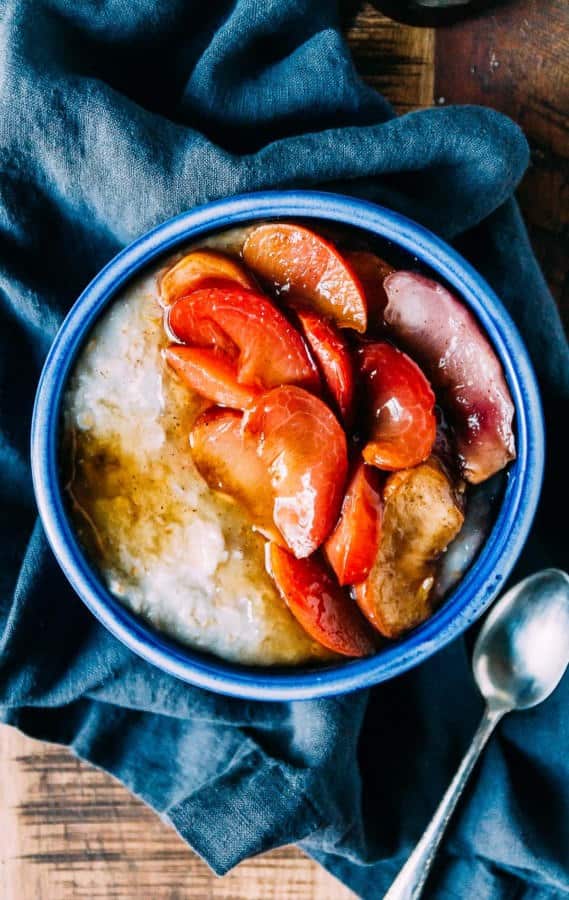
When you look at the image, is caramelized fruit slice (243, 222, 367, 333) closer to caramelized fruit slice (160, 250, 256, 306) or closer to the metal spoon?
caramelized fruit slice (160, 250, 256, 306)

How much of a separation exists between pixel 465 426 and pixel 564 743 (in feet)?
1.84

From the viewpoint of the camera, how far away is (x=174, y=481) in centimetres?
121

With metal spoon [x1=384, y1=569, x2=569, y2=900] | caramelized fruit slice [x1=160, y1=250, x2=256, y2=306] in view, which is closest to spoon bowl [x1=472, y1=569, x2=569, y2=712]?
metal spoon [x1=384, y1=569, x2=569, y2=900]

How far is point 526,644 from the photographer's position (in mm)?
1479

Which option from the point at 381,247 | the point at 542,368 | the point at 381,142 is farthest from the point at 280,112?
the point at 542,368

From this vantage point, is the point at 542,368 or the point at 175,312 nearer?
the point at 175,312

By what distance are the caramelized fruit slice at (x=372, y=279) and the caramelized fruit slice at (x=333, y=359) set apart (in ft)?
0.26

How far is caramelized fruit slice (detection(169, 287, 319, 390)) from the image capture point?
3.69 feet

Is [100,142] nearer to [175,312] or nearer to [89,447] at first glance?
[175,312]

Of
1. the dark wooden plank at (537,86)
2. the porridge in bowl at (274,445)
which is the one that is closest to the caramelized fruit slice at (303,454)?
the porridge in bowl at (274,445)

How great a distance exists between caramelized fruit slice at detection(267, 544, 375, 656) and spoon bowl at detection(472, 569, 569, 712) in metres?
0.35

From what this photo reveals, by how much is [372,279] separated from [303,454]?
248 mm

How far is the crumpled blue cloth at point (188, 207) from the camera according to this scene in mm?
1306

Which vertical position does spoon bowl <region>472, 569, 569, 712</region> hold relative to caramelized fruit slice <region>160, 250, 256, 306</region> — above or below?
below
